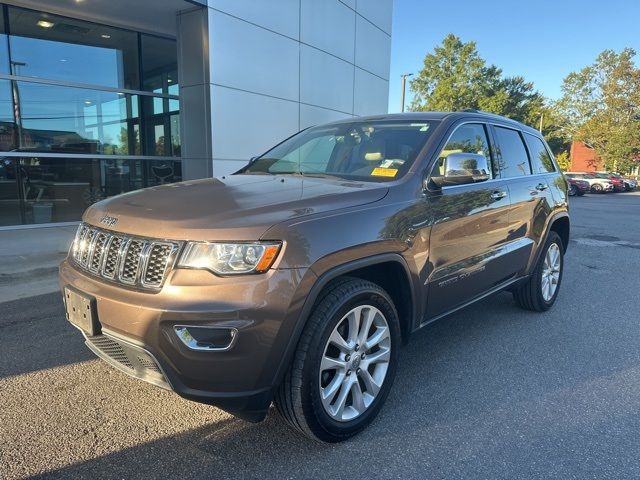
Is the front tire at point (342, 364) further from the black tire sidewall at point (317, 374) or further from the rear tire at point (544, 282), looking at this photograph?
the rear tire at point (544, 282)

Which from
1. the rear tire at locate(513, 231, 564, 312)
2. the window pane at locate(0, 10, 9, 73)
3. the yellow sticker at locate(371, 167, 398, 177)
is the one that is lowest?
the rear tire at locate(513, 231, 564, 312)

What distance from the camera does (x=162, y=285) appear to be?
2229 millimetres

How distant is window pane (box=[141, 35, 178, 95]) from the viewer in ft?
37.5

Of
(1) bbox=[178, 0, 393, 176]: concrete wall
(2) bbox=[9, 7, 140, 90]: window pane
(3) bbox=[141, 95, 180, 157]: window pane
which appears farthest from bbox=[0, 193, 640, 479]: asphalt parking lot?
(3) bbox=[141, 95, 180, 157]: window pane

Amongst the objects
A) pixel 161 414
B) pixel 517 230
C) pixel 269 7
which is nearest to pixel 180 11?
pixel 269 7

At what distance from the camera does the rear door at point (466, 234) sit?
3.15 metres

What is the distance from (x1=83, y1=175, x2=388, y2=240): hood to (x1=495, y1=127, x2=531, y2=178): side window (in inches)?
69.6

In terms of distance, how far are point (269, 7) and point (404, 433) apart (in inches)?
366

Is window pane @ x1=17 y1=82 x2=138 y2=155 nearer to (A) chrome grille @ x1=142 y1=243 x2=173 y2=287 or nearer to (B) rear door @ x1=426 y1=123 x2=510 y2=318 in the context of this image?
(A) chrome grille @ x1=142 y1=243 x2=173 y2=287

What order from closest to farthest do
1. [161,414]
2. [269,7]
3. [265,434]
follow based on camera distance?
1. [265,434]
2. [161,414]
3. [269,7]

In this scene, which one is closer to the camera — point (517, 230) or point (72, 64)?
point (517, 230)

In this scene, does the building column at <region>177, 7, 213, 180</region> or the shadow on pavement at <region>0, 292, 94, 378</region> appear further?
the building column at <region>177, 7, 213, 180</region>

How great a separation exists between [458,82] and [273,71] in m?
38.0

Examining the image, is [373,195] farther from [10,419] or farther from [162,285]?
[10,419]
